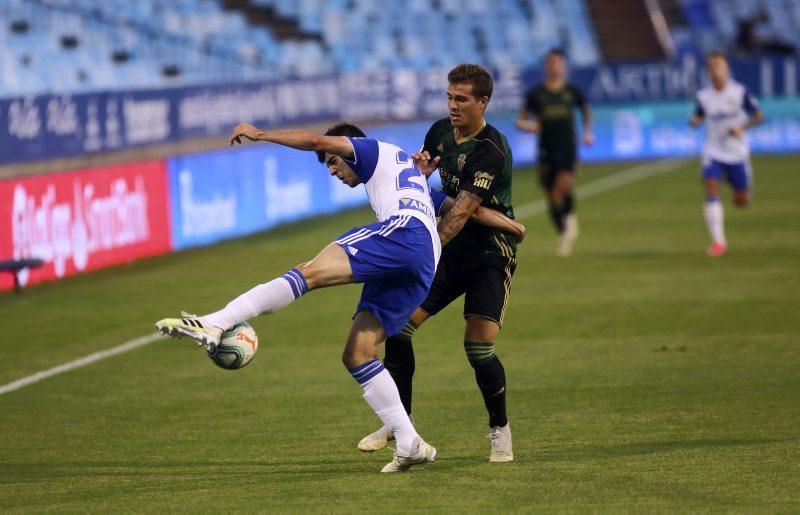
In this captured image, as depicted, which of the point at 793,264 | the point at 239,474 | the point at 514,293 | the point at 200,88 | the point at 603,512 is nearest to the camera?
the point at 603,512

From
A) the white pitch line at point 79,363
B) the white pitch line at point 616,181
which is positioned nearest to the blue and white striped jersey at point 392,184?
the white pitch line at point 79,363

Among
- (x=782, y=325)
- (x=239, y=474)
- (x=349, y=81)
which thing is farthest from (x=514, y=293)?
(x=349, y=81)

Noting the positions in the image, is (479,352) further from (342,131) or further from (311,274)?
(342,131)

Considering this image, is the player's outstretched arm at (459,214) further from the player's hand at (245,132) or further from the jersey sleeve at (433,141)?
the player's hand at (245,132)

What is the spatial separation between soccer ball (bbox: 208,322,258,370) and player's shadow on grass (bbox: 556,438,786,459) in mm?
1918

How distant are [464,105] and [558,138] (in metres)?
11.2

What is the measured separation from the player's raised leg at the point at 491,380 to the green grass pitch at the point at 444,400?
0.45 ft

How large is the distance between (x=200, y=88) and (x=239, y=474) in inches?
574

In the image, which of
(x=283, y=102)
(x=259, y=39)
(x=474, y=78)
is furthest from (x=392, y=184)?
(x=259, y=39)

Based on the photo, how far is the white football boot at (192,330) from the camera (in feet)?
21.8

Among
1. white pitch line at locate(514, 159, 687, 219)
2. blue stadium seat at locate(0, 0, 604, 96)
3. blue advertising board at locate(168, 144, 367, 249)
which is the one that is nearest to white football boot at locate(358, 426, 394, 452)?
blue advertising board at locate(168, 144, 367, 249)

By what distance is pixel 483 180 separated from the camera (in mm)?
Result: 7473

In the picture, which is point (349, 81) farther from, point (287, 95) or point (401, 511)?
point (401, 511)

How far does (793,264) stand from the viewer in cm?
1633
